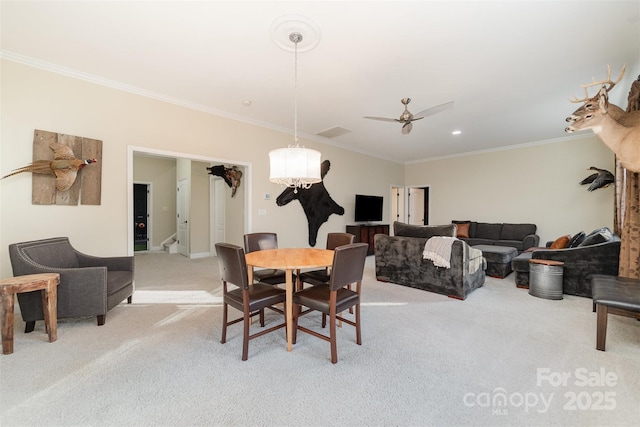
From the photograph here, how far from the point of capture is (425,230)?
3816 mm

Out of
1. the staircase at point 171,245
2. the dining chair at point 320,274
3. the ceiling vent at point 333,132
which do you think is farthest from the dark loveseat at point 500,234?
the staircase at point 171,245

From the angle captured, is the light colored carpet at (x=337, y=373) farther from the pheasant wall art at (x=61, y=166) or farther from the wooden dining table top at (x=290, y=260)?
the pheasant wall art at (x=61, y=166)

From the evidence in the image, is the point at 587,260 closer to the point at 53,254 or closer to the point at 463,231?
the point at 463,231

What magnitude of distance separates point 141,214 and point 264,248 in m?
6.95

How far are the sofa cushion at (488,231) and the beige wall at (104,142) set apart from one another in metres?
5.15

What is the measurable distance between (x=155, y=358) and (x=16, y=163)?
2.66m

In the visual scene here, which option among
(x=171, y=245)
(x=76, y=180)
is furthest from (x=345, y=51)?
(x=171, y=245)

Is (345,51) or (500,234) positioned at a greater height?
(345,51)

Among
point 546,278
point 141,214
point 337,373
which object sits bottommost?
point 337,373

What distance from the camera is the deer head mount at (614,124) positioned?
2605 millimetres

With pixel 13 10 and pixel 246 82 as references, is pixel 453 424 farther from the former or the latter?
pixel 13 10

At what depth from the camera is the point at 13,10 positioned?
219 centimetres

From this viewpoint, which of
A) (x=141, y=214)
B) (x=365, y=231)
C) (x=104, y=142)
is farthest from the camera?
(x=141, y=214)

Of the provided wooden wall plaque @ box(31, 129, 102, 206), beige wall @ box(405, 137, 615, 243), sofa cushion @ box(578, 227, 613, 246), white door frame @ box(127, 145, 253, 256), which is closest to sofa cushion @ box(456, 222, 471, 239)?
beige wall @ box(405, 137, 615, 243)
